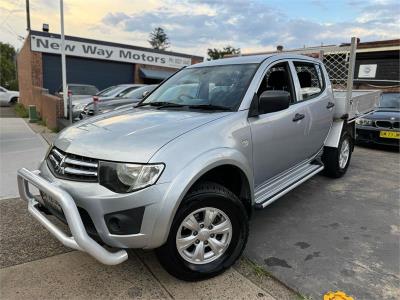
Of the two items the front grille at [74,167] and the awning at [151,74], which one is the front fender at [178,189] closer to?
the front grille at [74,167]

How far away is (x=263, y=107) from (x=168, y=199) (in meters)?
1.45

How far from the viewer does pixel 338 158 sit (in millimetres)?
5488

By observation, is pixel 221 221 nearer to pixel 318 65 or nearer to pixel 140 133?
pixel 140 133

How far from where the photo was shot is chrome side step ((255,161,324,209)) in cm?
343

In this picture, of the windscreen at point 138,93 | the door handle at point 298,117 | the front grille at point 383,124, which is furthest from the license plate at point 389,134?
the windscreen at point 138,93

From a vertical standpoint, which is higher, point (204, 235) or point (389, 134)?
point (389, 134)

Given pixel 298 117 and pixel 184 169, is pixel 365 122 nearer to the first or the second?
pixel 298 117

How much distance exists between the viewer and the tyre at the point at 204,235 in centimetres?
258

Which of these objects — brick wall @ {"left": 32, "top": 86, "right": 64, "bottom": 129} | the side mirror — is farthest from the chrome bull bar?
brick wall @ {"left": 32, "top": 86, "right": 64, "bottom": 129}

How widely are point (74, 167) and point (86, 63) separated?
18030 millimetres

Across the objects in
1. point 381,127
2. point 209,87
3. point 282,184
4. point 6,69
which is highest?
point 6,69

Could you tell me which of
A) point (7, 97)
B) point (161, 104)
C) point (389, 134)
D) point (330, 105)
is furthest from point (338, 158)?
point (7, 97)

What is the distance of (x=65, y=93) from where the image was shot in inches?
417

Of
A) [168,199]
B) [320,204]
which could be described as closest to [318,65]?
[320,204]
